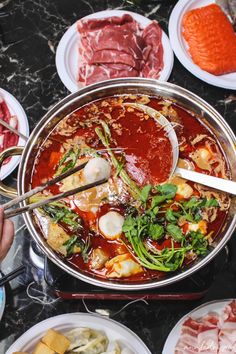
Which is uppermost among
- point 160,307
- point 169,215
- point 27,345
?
point 169,215

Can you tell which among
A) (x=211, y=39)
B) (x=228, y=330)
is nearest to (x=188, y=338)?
(x=228, y=330)

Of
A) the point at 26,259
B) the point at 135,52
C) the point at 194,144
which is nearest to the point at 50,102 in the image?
the point at 135,52

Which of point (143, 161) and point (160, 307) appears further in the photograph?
point (160, 307)

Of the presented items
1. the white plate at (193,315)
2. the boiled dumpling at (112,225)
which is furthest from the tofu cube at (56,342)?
the boiled dumpling at (112,225)

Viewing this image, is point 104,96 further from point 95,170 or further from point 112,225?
point 112,225

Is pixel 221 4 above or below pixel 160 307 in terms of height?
above

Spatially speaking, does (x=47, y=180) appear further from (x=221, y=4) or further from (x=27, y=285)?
(x=221, y=4)

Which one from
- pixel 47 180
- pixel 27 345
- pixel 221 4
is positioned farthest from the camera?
pixel 221 4
